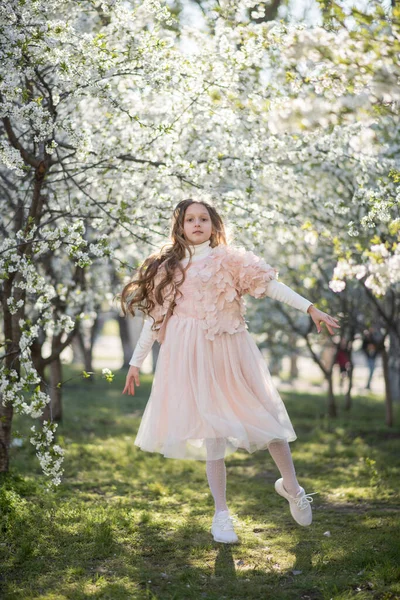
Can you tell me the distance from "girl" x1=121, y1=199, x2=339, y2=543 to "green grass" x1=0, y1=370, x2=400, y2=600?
0.32 meters

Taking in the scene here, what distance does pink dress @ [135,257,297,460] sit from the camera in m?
3.98

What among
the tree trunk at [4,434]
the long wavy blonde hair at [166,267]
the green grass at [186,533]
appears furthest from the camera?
the tree trunk at [4,434]

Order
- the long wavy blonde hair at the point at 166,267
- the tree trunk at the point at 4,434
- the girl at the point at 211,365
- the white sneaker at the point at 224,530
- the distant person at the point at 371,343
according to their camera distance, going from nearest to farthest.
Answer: the girl at the point at 211,365
the white sneaker at the point at 224,530
the long wavy blonde hair at the point at 166,267
the tree trunk at the point at 4,434
the distant person at the point at 371,343

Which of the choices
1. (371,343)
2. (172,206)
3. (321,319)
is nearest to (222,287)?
(321,319)

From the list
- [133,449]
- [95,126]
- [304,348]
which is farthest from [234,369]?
[304,348]

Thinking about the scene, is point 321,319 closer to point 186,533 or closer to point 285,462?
point 285,462

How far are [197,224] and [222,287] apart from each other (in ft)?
1.44

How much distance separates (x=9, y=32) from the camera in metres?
4.23

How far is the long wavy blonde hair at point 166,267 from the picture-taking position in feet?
14.1

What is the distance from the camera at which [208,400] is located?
4.03 metres

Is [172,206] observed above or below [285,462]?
above

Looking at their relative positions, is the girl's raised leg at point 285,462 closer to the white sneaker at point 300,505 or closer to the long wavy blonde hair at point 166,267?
the white sneaker at point 300,505

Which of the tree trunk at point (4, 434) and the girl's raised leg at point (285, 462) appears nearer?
the girl's raised leg at point (285, 462)

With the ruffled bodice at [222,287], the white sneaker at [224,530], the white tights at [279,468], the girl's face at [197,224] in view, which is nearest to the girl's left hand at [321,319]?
the ruffled bodice at [222,287]
